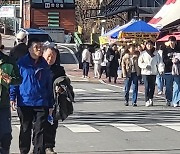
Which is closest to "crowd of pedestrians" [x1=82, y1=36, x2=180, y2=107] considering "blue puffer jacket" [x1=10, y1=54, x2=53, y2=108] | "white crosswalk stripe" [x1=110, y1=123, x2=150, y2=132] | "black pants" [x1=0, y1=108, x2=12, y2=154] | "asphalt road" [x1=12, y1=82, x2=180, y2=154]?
"asphalt road" [x1=12, y1=82, x2=180, y2=154]

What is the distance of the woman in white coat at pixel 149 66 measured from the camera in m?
18.6

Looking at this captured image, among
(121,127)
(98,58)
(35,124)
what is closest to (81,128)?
(121,127)

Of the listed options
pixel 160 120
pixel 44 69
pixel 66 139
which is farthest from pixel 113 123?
pixel 44 69

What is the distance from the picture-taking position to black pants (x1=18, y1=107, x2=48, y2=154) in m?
9.67

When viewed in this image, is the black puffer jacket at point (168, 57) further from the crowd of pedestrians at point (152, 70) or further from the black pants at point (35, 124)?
the black pants at point (35, 124)

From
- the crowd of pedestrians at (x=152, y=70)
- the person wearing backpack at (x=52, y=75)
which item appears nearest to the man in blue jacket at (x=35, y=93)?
the person wearing backpack at (x=52, y=75)

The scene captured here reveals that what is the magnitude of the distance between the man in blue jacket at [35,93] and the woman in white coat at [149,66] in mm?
9051

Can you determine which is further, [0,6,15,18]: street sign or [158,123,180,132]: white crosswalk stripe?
[0,6,15,18]: street sign

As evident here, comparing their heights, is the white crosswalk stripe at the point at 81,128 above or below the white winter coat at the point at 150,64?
below

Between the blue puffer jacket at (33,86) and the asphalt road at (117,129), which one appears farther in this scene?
the asphalt road at (117,129)

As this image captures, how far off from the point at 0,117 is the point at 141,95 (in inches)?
590

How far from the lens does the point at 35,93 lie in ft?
31.6

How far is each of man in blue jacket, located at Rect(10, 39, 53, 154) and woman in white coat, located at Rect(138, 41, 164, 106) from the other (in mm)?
9051

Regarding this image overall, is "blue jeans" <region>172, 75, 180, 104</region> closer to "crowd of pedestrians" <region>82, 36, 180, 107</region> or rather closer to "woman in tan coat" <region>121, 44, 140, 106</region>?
"crowd of pedestrians" <region>82, 36, 180, 107</region>
